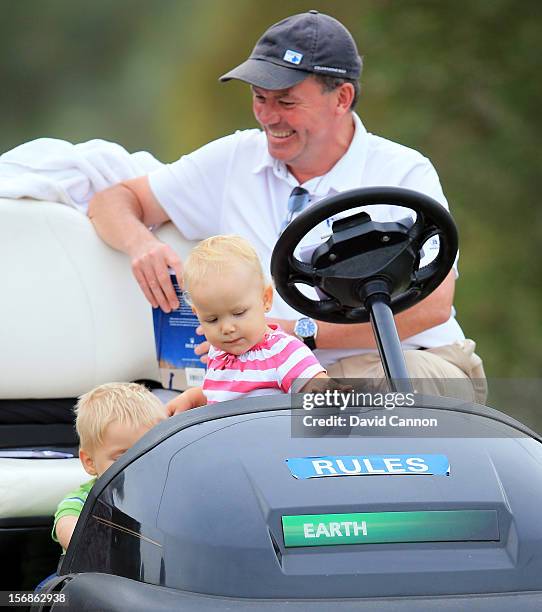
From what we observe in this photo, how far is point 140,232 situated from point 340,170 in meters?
0.56

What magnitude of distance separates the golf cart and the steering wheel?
23 centimetres

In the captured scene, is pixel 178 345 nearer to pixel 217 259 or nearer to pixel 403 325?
pixel 403 325

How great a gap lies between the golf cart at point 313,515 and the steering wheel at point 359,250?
0.74 ft

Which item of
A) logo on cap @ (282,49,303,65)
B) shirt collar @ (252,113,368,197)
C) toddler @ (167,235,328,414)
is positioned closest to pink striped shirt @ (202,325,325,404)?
toddler @ (167,235,328,414)

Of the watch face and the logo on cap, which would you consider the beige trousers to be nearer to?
the watch face

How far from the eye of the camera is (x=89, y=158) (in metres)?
3.46

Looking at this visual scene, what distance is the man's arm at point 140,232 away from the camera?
10.5ft

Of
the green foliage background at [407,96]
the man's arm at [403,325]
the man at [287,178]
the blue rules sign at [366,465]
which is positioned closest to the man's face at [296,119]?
the man at [287,178]

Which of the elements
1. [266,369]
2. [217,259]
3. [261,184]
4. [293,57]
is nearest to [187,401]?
[266,369]

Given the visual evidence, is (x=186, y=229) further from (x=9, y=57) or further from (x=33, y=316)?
(x=9, y=57)

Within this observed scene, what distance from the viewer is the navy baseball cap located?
10.5ft

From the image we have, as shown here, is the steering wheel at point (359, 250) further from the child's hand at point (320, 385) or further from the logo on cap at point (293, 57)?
the logo on cap at point (293, 57)

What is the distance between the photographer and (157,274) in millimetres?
3191

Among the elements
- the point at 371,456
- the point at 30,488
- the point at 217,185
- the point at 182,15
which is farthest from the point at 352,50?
the point at 182,15
